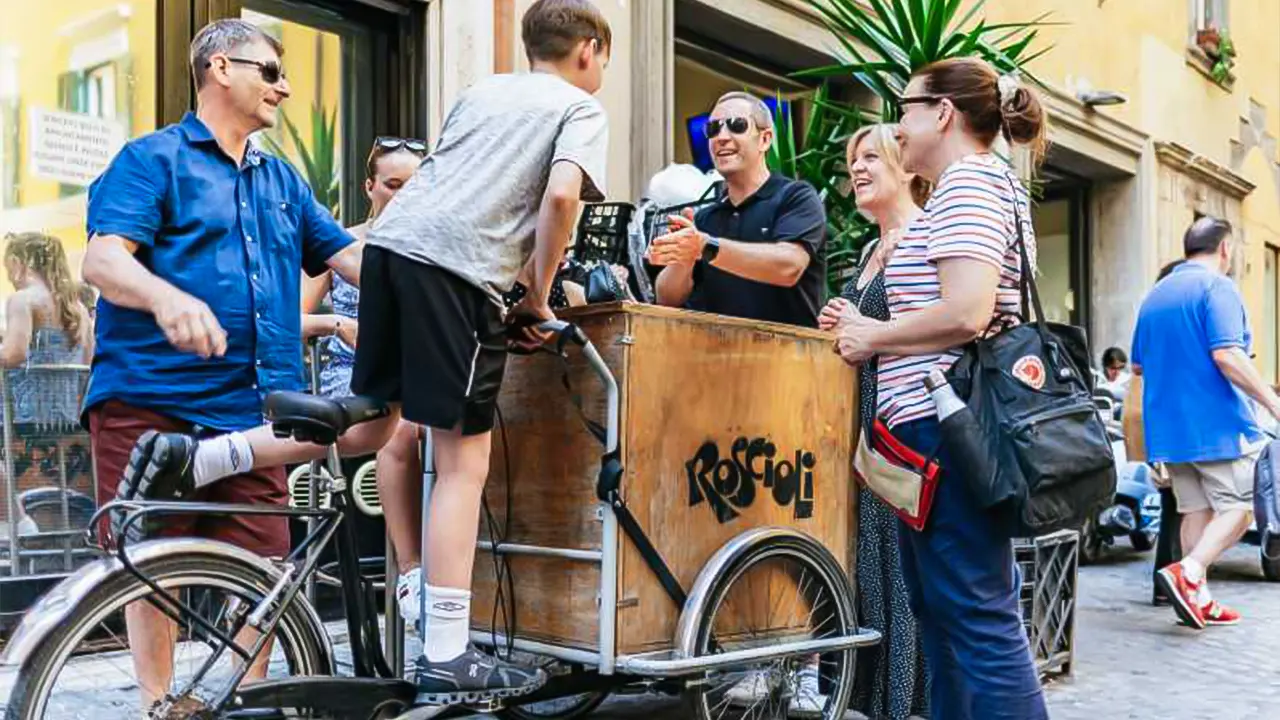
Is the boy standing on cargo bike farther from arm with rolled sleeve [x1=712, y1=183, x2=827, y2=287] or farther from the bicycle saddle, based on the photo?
arm with rolled sleeve [x1=712, y1=183, x2=827, y2=287]

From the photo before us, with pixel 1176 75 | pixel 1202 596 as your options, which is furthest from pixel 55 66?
pixel 1176 75

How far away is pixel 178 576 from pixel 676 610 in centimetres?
126

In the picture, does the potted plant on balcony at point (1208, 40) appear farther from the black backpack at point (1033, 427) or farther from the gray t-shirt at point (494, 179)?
the gray t-shirt at point (494, 179)

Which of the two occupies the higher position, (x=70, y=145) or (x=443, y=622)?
(x=70, y=145)

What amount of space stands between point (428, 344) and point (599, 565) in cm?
73

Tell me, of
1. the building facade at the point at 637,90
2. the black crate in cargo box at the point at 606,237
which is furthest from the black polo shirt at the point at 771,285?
the building facade at the point at 637,90

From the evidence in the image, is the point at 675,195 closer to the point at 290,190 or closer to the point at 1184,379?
the point at 290,190

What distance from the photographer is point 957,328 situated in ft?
9.41

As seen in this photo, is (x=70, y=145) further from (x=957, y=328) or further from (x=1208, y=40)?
(x=1208, y=40)

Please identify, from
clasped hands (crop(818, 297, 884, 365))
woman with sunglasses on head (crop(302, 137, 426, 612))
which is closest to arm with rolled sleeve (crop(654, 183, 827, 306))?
clasped hands (crop(818, 297, 884, 365))

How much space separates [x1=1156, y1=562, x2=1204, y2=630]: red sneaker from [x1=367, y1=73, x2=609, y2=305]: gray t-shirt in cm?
423

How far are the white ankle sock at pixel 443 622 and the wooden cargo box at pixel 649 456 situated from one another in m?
0.41

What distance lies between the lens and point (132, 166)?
308cm

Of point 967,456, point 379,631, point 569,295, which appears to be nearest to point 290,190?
point 569,295
